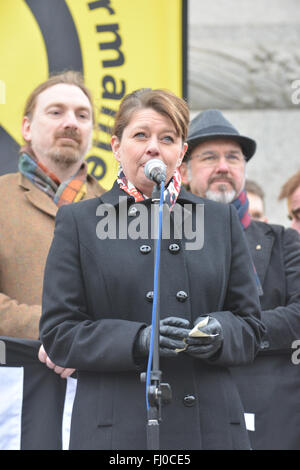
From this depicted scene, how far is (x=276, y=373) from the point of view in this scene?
3.81 metres

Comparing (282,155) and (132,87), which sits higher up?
(282,155)

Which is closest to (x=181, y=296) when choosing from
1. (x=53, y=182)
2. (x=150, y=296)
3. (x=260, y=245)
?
(x=150, y=296)

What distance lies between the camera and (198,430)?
2.64 meters

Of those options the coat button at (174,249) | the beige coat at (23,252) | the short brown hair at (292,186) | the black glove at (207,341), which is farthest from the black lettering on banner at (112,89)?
the black glove at (207,341)

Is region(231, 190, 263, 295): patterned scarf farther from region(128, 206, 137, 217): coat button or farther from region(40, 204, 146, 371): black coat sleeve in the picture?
region(40, 204, 146, 371): black coat sleeve

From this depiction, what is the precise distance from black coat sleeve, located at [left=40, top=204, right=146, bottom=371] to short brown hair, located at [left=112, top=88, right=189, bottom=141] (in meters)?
0.41

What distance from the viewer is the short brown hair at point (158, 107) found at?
2.88 meters

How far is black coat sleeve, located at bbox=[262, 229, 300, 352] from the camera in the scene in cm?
373

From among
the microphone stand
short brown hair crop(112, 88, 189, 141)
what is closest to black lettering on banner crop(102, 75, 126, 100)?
short brown hair crop(112, 88, 189, 141)

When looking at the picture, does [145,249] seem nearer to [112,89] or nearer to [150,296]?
[150,296]

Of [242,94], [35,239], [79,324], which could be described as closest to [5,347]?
[35,239]
